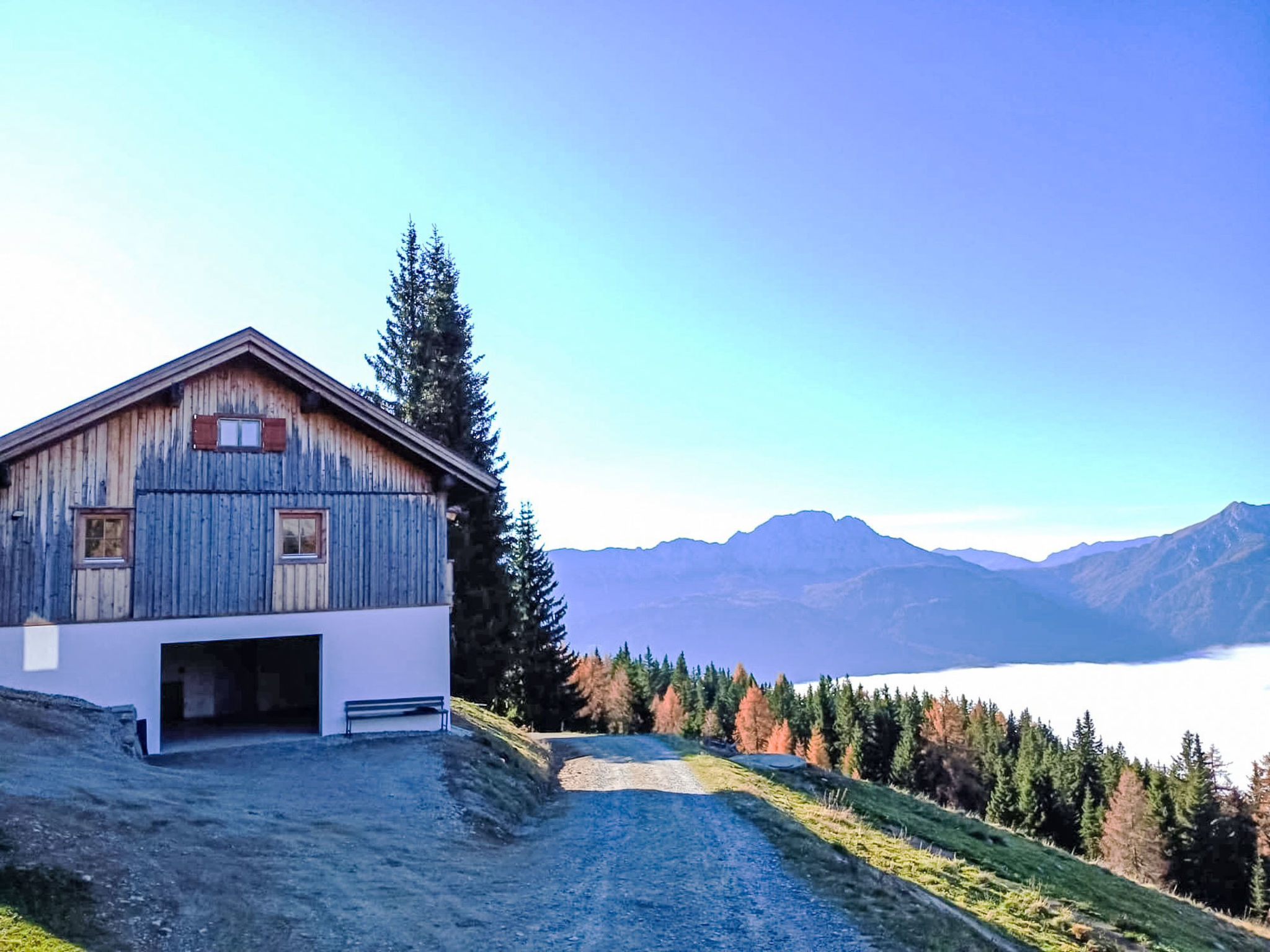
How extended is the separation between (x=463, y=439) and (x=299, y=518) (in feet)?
57.0

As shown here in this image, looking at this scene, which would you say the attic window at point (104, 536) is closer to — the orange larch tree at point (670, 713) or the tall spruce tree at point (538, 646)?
the tall spruce tree at point (538, 646)

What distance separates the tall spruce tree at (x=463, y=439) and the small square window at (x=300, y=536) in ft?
43.6

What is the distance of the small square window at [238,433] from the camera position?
1969 cm

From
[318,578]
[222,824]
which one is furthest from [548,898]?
[318,578]

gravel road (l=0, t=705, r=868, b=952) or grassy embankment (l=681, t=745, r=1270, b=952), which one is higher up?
gravel road (l=0, t=705, r=868, b=952)

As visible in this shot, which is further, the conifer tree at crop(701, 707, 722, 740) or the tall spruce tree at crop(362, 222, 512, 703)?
the conifer tree at crop(701, 707, 722, 740)

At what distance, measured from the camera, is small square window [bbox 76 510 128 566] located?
18312 mm

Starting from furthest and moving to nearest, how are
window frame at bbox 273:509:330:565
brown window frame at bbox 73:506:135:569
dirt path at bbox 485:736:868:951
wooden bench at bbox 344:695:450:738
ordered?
wooden bench at bbox 344:695:450:738, window frame at bbox 273:509:330:565, brown window frame at bbox 73:506:135:569, dirt path at bbox 485:736:868:951

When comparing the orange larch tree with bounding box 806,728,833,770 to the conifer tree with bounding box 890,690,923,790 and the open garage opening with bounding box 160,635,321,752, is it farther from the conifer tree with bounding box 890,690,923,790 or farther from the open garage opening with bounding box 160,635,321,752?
the open garage opening with bounding box 160,635,321,752

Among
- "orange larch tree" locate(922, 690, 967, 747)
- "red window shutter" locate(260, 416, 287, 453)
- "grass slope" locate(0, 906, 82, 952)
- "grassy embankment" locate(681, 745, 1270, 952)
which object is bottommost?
"orange larch tree" locate(922, 690, 967, 747)

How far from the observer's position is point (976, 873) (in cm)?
1451

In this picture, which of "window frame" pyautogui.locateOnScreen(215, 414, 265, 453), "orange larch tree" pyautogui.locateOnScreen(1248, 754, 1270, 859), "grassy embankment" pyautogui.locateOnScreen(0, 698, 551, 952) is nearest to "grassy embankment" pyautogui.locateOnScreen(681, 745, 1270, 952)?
"grassy embankment" pyautogui.locateOnScreen(0, 698, 551, 952)

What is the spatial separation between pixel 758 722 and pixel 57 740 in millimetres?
90812

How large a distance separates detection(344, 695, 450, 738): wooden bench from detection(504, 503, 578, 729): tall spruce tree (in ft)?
65.2
